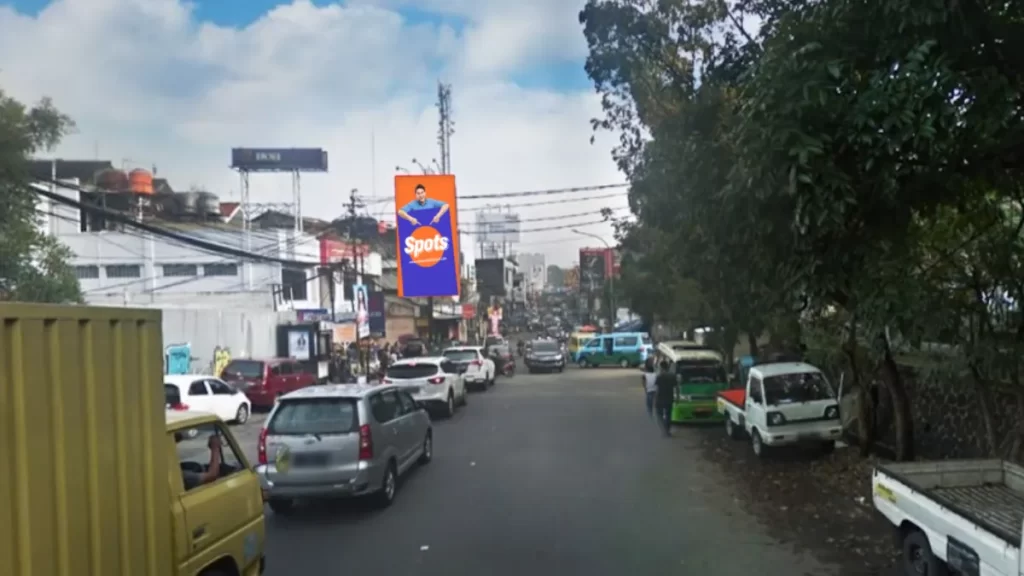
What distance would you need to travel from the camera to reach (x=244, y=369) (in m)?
26.0

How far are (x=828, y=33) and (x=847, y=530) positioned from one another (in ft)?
17.8

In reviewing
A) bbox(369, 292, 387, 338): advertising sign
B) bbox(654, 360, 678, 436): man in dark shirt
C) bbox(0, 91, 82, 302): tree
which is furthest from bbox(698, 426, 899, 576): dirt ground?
bbox(369, 292, 387, 338): advertising sign

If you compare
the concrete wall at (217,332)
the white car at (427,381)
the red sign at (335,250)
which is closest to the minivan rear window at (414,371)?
the white car at (427,381)

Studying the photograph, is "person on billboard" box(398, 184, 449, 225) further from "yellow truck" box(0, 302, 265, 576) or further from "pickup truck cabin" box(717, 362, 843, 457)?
"yellow truck" box(0, 302, 265, 576)

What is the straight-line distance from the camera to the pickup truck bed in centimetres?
731

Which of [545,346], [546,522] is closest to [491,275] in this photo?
[545,346]

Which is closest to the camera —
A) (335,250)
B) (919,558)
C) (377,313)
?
(919,558)

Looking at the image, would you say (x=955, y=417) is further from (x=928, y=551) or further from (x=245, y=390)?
(x=245, y=390)

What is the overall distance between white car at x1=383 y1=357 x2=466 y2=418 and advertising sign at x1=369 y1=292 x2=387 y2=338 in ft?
62.7

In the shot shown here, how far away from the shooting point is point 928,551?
694cm

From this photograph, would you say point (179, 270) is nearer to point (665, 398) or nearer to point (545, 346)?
point (545, 346)

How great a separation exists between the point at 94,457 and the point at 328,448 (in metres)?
6.78

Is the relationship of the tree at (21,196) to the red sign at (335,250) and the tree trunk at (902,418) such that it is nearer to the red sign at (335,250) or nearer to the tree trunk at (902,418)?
the tree trunk at (902,418)

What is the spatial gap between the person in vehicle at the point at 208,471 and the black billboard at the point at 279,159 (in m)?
46.9
